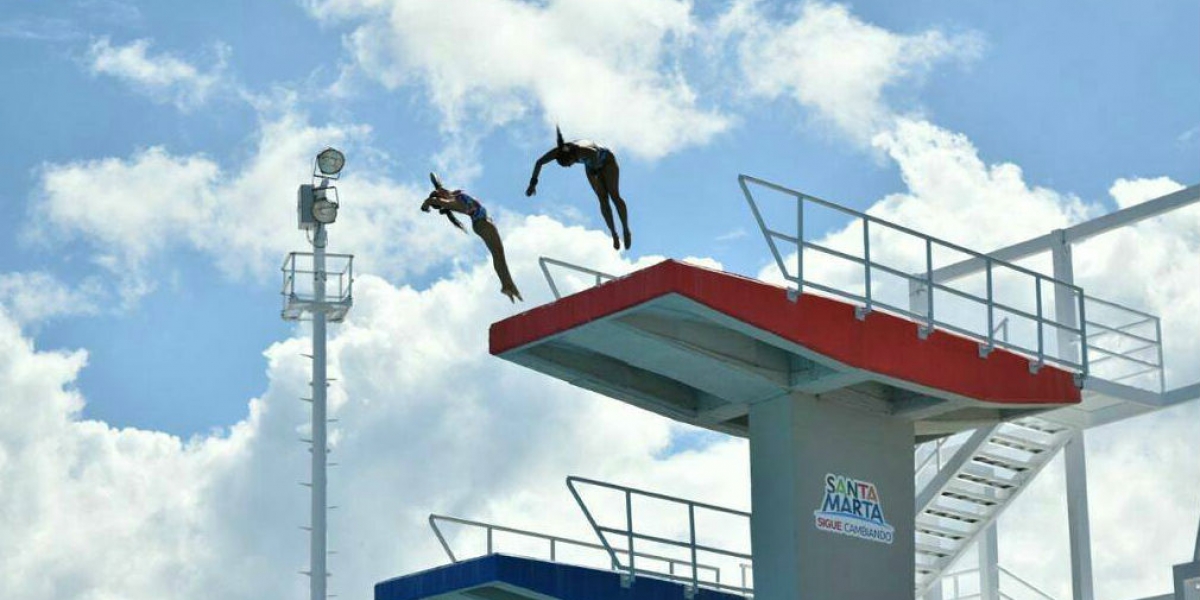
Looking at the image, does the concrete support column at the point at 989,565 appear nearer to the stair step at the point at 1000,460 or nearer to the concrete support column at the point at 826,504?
the stair step at the point at 1000,460

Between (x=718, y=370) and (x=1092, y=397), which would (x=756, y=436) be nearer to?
(x=718, y=370)

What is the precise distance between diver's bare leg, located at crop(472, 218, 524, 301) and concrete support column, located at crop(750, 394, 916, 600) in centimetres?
360

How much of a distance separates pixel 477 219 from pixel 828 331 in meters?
4.75

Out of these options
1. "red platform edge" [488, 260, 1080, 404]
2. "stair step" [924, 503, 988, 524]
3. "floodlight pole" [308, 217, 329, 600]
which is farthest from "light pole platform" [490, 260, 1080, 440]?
"floodlight pole" [308, 217, 329, 600]

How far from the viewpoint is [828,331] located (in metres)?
29.8

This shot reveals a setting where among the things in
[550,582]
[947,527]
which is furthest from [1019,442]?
[550,582]

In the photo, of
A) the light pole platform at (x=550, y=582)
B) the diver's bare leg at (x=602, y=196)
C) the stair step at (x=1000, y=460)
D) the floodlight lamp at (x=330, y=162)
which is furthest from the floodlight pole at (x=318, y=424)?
the diver's bare leg at (x=602, y=196)

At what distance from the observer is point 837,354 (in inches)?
1177

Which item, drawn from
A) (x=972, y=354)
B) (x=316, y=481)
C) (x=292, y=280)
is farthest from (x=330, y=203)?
(x=972, y=354)

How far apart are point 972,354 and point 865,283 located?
229 centimetres

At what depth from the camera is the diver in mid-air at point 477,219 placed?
30953mm

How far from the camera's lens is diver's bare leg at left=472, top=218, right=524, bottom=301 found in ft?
103

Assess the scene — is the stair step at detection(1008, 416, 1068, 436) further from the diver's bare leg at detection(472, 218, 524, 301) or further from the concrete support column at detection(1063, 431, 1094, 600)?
the diver's bare leg at detection(472, 218, 524, 301)

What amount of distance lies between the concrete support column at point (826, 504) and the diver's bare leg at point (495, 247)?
3.60 metres
